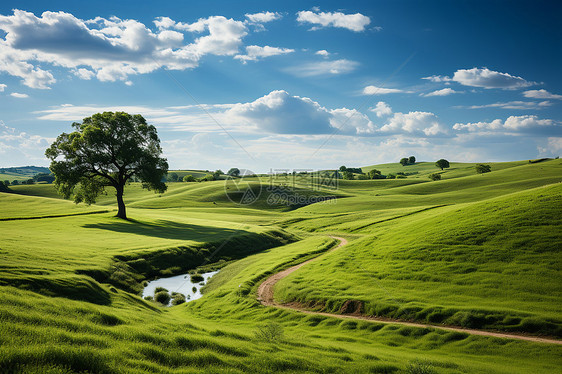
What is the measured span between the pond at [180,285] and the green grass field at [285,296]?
4.33 feet

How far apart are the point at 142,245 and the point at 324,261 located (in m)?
24.8

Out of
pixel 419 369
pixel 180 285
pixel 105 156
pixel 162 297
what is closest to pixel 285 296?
pixel 162 297

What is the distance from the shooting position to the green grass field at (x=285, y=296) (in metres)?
11.0

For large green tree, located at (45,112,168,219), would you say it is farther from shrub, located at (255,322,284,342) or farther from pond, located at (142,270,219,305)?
shrub, located at (255,322,284,342)

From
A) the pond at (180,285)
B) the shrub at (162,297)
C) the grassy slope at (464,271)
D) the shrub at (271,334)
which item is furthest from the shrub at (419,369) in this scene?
the shrub at (162,297)

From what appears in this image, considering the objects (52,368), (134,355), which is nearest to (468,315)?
(134,355)

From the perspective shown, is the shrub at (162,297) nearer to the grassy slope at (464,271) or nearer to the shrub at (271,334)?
the grassy slope at (464,271)

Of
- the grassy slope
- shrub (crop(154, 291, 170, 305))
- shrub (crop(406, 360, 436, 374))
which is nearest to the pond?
shrub (crop(154, 291, 170, 305))

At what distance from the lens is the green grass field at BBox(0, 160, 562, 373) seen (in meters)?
11.0

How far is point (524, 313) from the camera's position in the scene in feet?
62.1

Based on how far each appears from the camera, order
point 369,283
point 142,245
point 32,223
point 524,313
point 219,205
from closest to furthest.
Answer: point 524,313 → point 369,283 → point 142,245 → point 32,223 → point 219,205

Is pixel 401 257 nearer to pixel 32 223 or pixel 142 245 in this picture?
pixel 142 245

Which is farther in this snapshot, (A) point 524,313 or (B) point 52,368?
(A) point 524,313

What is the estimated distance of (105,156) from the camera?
5603 cm
